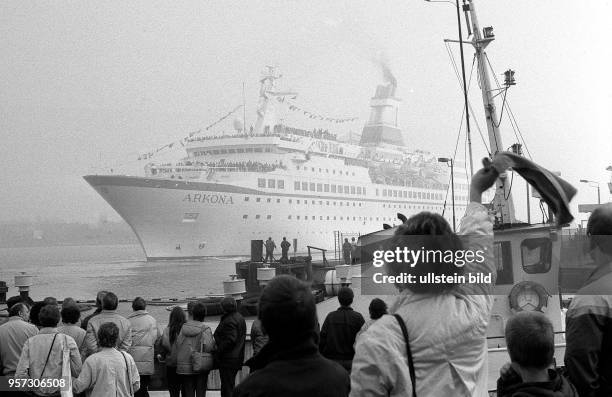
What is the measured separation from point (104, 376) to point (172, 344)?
118cm

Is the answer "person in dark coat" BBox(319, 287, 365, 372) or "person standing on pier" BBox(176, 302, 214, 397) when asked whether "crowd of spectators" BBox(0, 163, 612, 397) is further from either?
"person standing on pier" BBox(176, 302, 214, 397)

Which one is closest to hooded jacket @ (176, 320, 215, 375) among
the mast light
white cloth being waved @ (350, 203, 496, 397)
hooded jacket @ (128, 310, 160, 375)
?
hooded jacket @ (128, 310, 160, 375)

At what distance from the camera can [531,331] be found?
69.9 inches

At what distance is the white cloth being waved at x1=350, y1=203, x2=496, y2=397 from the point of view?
4.97 ft

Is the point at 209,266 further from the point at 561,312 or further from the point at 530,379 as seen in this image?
the point at 530,379

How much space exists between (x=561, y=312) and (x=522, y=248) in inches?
22.1

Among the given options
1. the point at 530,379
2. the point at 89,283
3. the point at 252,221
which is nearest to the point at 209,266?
the point at 252,221

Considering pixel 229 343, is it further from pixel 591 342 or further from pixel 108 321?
pixel 591 342

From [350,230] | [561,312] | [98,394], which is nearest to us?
[98,394]

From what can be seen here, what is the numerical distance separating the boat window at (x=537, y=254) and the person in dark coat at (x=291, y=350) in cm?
388

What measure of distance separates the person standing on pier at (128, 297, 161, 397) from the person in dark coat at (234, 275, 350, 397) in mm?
2977

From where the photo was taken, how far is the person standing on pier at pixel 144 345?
4352 mm

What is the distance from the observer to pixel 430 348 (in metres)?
1.59

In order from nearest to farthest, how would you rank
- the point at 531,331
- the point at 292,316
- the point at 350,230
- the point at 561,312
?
the point at 292,316
the point at 531,331
the point at 561,312
the point at 350,230
